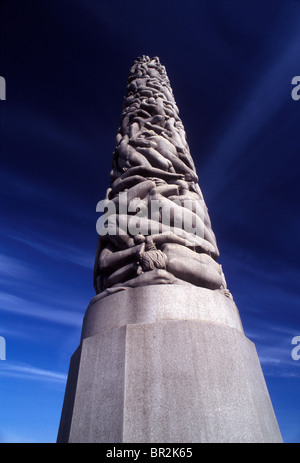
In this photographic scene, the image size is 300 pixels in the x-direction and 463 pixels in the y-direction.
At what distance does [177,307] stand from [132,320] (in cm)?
68

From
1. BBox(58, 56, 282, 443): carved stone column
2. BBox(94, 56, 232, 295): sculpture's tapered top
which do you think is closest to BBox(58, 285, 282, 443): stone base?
BBox(58, 56, 282, 443): carved stone column

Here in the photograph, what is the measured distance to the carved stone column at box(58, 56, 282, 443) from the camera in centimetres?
320

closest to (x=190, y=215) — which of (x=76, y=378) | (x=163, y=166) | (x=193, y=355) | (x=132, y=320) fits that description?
(x=163, y=166)

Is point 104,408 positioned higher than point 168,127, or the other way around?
point 168,127

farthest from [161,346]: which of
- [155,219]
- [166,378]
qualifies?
[155,219]

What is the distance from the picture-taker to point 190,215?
5.90m

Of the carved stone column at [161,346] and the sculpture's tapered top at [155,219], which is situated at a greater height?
the sculpture's tapered top at [155,219]

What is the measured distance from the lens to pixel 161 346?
144 inches

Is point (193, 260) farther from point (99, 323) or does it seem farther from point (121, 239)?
point (99, 323)

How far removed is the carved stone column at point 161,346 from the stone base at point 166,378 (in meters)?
0.01

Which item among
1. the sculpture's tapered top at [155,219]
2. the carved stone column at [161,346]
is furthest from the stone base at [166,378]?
the sculpture's tapered top at [155,219]

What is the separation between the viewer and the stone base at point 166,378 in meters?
3.15

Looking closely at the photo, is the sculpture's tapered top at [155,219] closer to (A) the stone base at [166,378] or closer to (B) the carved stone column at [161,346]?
(B) the carved stone column at [161,346]
